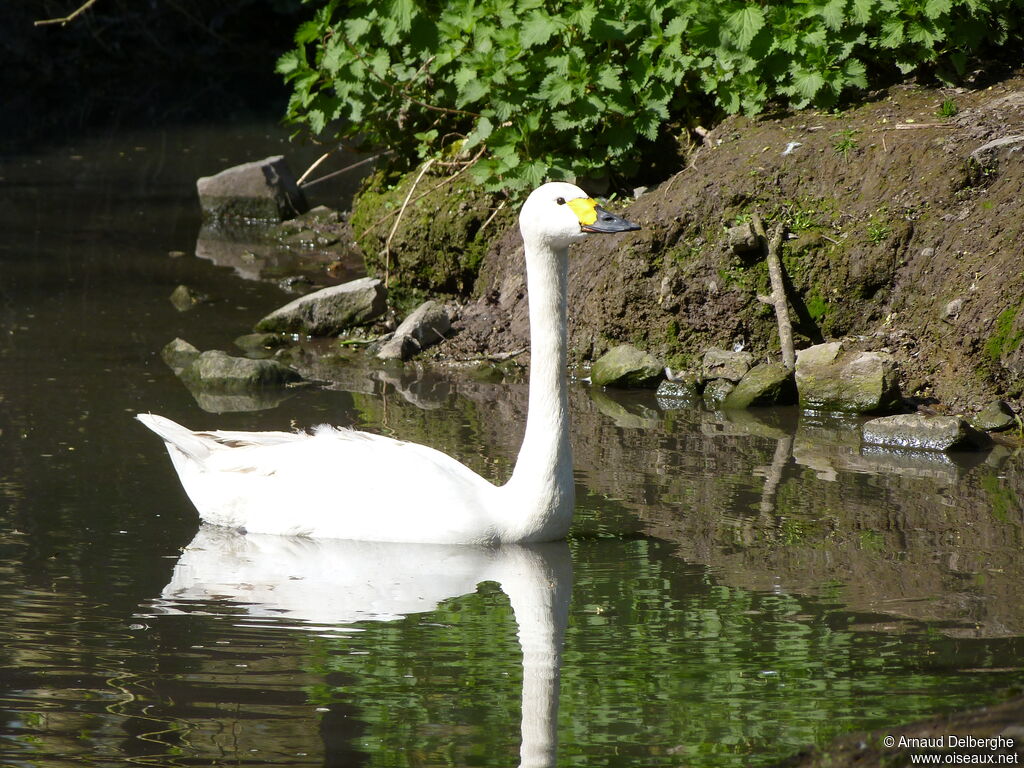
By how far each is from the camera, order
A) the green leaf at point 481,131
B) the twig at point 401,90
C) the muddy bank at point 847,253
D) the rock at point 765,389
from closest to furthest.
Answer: the muddy bank at point 847,253
the rock at point 765,389
the green leaf at point 481,131
the twig at point 401,90

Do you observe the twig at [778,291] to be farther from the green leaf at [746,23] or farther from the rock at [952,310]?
the green leaf at [746,23]

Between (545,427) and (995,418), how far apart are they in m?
3.08

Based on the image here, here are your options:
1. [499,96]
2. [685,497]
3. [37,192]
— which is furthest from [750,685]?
[37,192]

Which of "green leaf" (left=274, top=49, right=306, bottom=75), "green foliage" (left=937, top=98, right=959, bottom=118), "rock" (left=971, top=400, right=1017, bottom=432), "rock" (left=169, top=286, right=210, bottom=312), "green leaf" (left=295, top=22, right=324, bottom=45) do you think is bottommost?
"rock" (left=971, top=400, right=1017, bottom=432)

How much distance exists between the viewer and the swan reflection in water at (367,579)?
5.03 meters

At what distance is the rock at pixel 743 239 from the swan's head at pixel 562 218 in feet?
10.3

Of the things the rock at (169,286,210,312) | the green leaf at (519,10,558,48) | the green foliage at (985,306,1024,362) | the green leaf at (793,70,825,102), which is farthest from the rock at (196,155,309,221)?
the green foliage at (985,306,1024,362)

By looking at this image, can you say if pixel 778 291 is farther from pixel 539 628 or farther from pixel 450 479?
pixel 539 628

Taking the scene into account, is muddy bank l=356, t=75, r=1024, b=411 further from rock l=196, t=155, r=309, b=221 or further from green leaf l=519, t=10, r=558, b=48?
rock l=196, t=155, r=309, b=221

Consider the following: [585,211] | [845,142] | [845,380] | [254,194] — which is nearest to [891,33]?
[845,142]

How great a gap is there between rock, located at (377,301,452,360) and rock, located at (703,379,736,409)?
1960 millimetres

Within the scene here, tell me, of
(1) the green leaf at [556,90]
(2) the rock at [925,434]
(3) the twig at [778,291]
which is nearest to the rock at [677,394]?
(3) the twig at [778,291]

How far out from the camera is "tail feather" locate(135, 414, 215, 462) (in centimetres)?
617

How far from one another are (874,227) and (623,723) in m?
5.16
